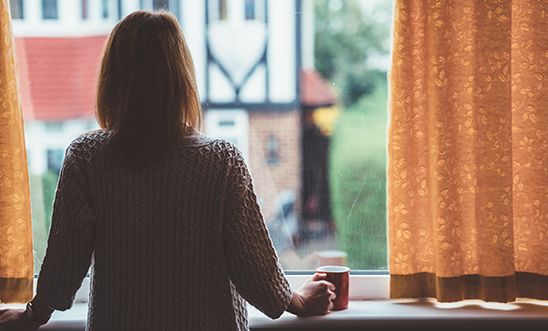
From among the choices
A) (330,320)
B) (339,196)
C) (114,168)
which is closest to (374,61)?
(339,196)

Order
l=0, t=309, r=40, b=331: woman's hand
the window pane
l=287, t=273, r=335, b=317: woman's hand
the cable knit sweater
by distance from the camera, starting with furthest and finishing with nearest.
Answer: the window pane < l=287, t=273, r=335, b=317: woman's hand < l=0, t=309, r=40, b=331: woman's hand < the cable knit sweater

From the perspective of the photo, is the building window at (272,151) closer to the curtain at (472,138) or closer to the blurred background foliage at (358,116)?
the blurred background foliage at (358,116)

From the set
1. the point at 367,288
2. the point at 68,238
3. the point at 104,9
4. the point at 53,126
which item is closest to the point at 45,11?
the point at 104,9

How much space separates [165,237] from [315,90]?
732 millimetres

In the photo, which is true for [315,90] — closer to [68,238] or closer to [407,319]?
[407,319]

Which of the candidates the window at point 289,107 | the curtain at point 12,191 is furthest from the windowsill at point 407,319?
the window at point 289,107

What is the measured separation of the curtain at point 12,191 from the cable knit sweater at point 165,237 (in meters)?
0.38

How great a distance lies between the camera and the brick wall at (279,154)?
186cm

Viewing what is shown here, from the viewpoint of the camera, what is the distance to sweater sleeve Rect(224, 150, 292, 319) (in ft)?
4.24

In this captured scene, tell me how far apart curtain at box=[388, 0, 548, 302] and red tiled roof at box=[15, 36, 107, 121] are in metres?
0.79

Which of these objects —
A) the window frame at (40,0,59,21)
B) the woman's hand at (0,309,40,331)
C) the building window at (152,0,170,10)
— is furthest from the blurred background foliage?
the woman's hand at (0,309,40,331)

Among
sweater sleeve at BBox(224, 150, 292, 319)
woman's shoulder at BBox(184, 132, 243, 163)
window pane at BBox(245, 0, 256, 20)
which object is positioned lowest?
sweater sleeve at BBox(224, 150, 292, 319)

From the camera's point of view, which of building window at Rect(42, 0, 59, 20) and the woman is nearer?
the woman

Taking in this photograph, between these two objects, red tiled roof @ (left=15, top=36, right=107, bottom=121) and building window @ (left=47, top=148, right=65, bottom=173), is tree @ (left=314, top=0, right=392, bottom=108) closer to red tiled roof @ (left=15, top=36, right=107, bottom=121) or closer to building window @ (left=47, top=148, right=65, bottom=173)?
red tiled roof @ (left=15, top=36, right=107, bottom=121)
